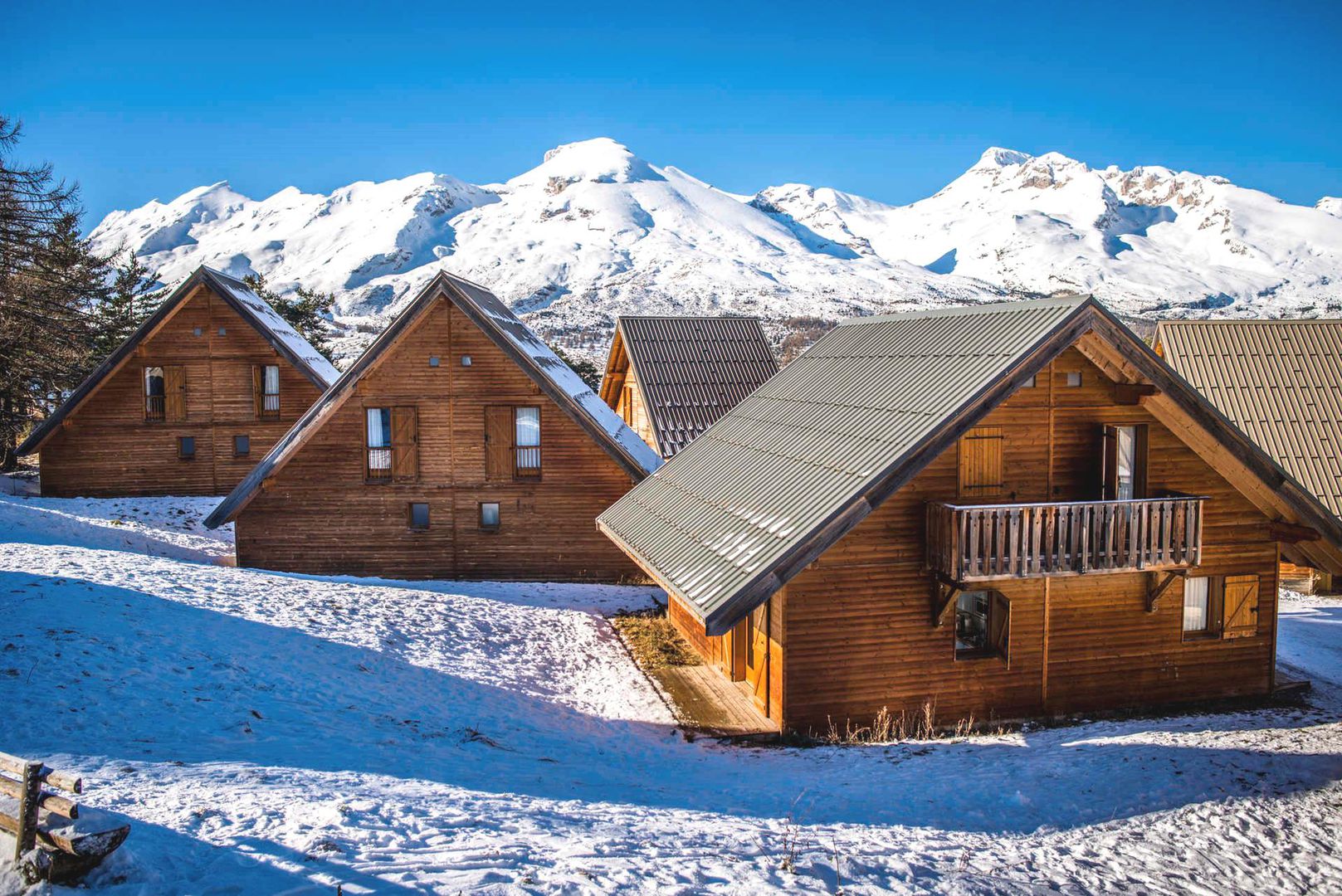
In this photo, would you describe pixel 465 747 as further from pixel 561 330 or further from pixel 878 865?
pixel 561 330

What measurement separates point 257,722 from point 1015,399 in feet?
41.5

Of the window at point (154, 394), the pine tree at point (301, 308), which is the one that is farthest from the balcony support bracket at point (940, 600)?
the pine tree at point (301, 308)

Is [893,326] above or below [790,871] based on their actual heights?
above

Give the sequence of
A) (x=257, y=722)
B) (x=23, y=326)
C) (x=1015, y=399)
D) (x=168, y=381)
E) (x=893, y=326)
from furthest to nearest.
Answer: (x=23, y=326)
(x=168, y=381)
(x=893, y=326)
(x=1015, y=399)
(x=257, y=722)

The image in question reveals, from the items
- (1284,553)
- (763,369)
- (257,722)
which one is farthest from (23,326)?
(1284,553)

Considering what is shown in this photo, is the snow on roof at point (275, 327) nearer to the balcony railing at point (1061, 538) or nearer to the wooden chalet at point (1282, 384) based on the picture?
the balcony railing at point (1061, 538)

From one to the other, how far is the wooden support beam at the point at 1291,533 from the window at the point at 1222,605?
85 centimetres

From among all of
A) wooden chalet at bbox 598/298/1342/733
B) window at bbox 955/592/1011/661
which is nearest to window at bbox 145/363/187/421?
wooden chalet at bbox 598/298/1342/733

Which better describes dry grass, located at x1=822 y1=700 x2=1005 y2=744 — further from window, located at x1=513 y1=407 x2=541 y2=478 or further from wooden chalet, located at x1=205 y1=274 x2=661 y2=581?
window, located at x1=513 y1=407 x2=541 y2=478

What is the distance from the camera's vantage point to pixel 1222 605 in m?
16.0

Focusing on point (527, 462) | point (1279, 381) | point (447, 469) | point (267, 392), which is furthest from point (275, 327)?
point (1279, 381)

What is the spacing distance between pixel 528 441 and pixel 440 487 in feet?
8.62

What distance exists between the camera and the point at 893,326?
→ 1852 centimetres

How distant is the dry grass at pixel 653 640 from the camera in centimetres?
1747
